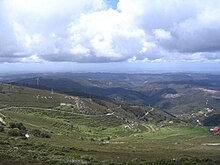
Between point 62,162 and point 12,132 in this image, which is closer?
point 62,162

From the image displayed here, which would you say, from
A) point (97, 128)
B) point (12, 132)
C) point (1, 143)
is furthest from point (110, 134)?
point (1, 143)

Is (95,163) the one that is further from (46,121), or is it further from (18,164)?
(46,121)

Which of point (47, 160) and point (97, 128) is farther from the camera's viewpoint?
point (97, 128)

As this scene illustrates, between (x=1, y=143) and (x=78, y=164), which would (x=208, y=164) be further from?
(x=1, y=143)

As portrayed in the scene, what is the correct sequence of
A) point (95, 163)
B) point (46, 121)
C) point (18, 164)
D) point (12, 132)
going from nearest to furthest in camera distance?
point (18, 164) → point (95, 163) → point (12, 132) → point (46, 121)

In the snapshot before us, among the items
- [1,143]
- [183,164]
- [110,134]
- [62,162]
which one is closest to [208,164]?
[183,164]

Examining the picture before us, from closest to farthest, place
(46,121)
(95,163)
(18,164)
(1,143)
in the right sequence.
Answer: (18,164), (95,163), (1,143), (46,121)

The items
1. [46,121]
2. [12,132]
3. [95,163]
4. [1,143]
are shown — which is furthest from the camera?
[46,121]

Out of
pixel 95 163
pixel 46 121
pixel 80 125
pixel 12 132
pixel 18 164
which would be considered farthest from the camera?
pixel 80 125

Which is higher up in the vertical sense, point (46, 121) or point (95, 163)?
point (95, 163)
